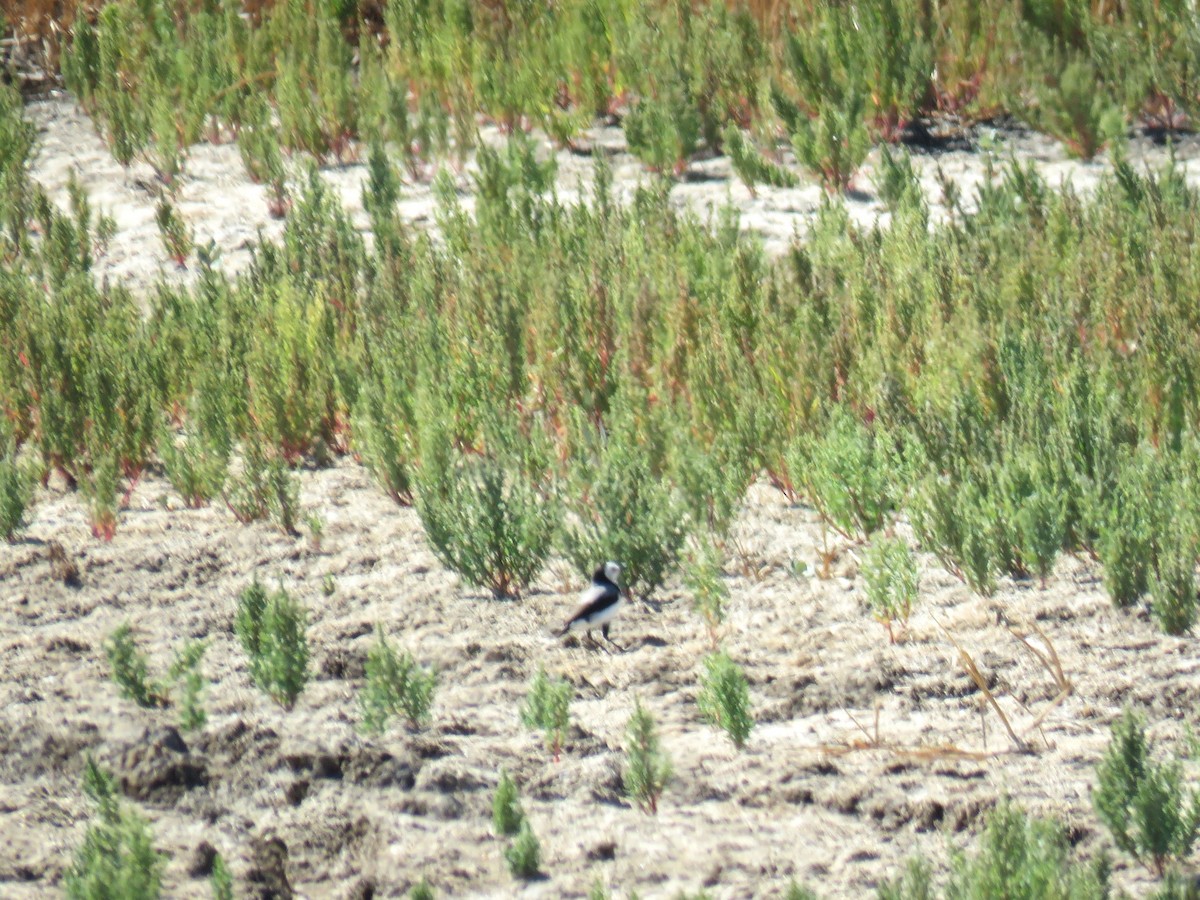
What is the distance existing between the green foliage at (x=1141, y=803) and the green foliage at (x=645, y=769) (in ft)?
3.12

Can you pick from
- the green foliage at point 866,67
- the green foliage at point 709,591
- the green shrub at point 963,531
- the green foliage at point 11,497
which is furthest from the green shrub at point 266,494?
the green foliage at point 866,67

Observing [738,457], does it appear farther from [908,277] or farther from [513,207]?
[513,207]

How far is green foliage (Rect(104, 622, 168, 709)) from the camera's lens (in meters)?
4.03

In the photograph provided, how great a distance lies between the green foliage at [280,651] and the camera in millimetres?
4039

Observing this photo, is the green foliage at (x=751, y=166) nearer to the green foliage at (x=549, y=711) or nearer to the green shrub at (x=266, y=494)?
the green shrub at (x=266, y=494)

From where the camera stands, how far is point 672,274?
6.40 m

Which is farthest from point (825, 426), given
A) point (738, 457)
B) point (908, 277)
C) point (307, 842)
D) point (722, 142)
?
point (722, 142)

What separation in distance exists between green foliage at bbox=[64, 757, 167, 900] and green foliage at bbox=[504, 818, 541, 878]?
71 cm

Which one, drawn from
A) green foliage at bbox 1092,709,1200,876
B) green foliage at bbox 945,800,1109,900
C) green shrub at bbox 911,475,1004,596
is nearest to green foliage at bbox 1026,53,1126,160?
green shrub at bbox 911,475,1004,596

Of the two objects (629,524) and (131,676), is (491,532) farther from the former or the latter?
(131,676)

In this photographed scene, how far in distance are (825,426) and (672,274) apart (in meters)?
1.28

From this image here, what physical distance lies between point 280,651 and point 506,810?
0.86 m

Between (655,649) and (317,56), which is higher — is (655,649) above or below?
below

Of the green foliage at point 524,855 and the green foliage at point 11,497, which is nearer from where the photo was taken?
the green foliage at point 524,855
